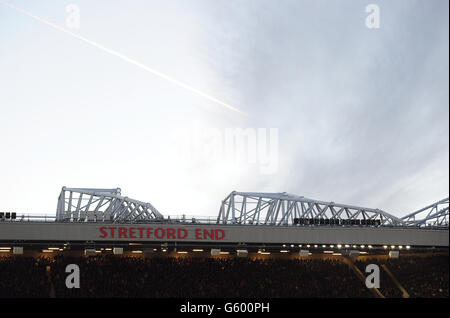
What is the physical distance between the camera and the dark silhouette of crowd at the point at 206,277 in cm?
4862

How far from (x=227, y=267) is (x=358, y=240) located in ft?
47.9

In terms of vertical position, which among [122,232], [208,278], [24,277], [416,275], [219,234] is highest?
[122,232]

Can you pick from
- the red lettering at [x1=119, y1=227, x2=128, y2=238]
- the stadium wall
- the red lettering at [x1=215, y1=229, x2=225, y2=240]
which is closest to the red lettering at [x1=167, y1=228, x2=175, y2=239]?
the stadium wall

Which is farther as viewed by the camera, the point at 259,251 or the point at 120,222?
the point at 259,251

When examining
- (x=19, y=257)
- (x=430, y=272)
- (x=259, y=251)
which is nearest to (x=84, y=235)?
(x=19, y=257)

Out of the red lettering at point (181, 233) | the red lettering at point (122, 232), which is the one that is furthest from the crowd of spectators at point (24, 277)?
the red lettering at point (181, 233)

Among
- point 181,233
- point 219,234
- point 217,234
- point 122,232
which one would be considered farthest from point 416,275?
point 122,232

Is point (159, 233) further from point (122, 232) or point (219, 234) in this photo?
point (219, 234)

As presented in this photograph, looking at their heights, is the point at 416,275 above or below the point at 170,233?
below

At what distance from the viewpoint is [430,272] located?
56375mm

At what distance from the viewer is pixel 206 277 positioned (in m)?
53.2

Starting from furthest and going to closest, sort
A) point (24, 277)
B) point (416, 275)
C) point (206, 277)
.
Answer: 1. point (416, 275)
2. point (206, 277)
3. point (24, 277)
